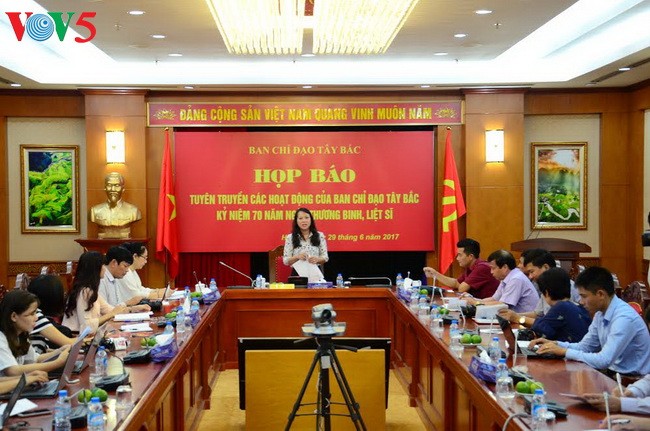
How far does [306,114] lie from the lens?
9.67 meters

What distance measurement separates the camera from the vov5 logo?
659 cm

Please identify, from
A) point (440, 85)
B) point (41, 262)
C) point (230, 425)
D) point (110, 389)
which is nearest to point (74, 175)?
point (41, 262)

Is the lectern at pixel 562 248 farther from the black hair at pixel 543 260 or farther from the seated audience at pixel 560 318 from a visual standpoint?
the seated audience at pixel 560 318

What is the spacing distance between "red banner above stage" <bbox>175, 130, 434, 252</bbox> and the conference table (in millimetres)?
2263

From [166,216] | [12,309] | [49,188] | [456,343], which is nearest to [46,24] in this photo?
[166,216]

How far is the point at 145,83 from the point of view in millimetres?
9227

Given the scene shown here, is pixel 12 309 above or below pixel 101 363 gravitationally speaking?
above

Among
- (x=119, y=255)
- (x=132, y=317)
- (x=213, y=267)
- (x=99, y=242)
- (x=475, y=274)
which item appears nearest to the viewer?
(x=132, y=317)

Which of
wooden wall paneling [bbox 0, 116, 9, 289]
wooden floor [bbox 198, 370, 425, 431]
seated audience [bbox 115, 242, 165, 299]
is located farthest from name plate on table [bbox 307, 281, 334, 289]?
wooden wall paneling [bbox 0, 116, 9, 289]

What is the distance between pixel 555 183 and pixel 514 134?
889 mm

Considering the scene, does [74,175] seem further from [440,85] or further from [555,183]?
[555,183]

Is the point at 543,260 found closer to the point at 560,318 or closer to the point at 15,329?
the point at 560,318

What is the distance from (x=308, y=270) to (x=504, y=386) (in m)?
4.63

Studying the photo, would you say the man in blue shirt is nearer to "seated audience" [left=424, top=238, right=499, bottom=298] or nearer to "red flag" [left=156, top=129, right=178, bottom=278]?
"seated audience" [left=424, top=238, right=499, bottom=298]
